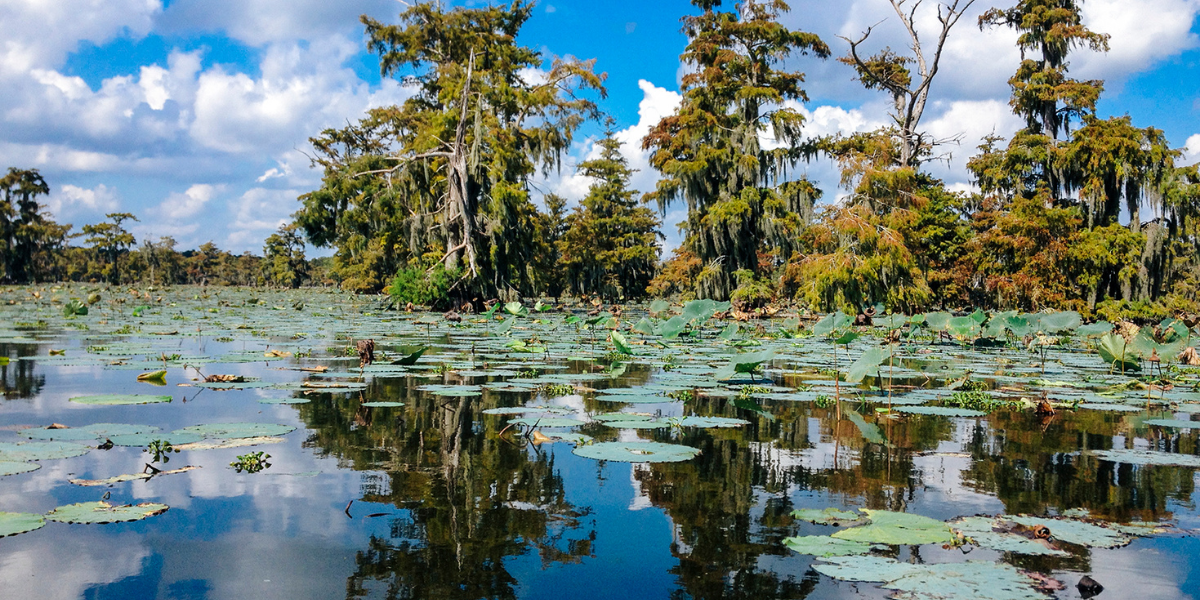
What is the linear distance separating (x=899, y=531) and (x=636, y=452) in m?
1.07

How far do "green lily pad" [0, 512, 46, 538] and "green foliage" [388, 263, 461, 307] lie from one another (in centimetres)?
1495

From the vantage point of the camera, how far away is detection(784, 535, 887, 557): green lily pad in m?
1.79

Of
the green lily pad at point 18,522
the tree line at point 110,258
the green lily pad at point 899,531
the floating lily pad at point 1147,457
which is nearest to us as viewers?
the green lily pad at point 18,522

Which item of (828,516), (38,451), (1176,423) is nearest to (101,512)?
(38,451)

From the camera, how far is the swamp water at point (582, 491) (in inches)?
64.9

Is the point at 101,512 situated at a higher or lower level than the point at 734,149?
lower

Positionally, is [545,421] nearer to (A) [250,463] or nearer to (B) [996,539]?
(A) [250,463]

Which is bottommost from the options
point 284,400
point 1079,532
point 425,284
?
point 1079,532

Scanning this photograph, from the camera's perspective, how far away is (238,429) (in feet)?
10.1

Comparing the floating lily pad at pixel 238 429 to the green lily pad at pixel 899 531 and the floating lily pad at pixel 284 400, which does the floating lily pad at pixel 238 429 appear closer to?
the floating lily pad at pixel 284 400

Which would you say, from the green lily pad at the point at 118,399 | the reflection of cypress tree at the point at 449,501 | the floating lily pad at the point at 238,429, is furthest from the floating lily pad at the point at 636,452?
the green lily pad at the point at 118,399

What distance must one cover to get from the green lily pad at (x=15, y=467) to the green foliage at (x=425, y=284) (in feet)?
47.2

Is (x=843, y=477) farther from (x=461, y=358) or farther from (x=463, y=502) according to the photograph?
(x=461, y=358)

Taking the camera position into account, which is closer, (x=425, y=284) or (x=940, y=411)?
(x=940, y=411)
